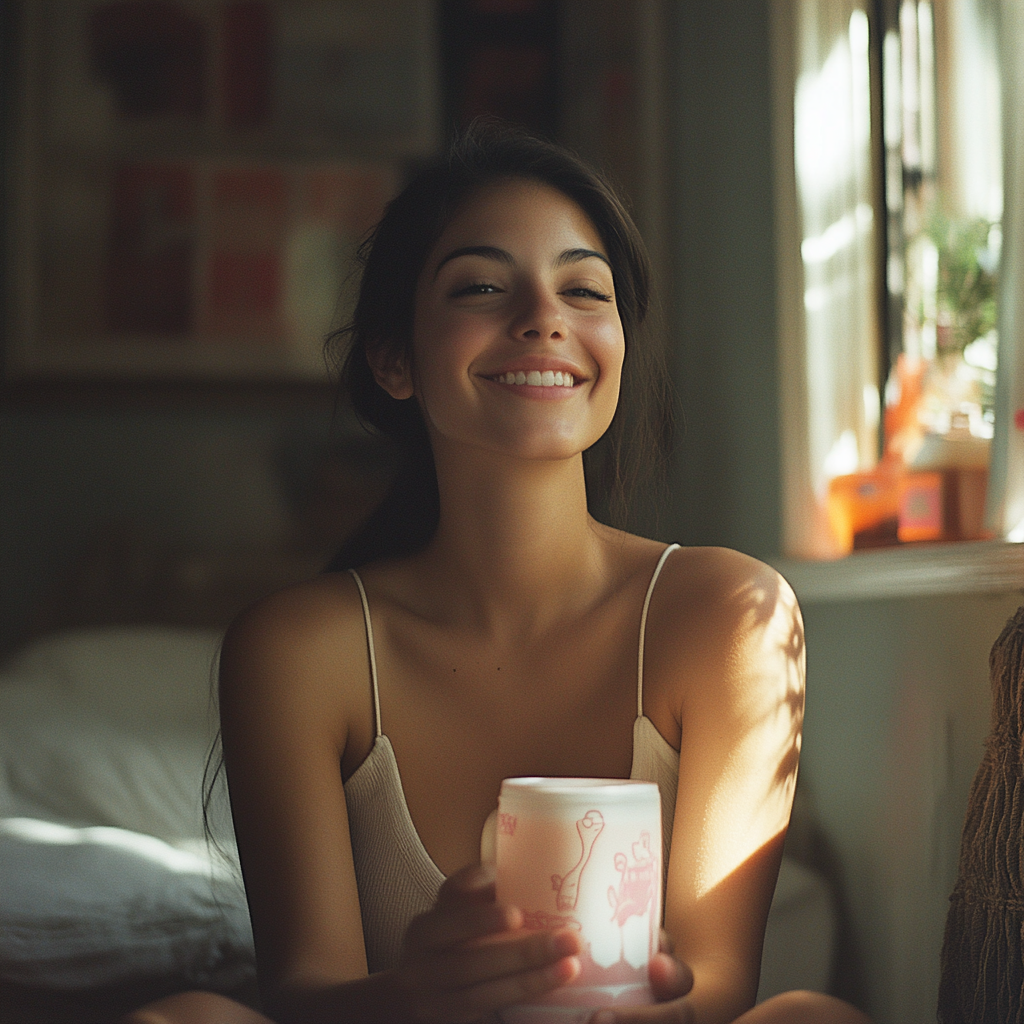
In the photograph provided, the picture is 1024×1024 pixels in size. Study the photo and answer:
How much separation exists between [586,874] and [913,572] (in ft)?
2.70

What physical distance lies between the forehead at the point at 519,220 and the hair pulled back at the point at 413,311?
0.05 ft

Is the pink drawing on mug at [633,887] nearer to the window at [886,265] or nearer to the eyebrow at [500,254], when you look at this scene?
the eyebrow at [500,254]

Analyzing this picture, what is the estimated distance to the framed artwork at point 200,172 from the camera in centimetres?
334

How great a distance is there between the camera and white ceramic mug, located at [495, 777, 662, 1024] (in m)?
0.74

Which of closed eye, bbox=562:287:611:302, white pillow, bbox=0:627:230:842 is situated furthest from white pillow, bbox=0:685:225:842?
closed eye, bbox=562:287:611:302

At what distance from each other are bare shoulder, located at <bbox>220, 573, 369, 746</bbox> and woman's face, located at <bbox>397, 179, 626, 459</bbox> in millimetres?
227

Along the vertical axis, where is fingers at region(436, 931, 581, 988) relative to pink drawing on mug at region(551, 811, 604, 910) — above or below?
below

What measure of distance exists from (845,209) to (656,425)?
768 millimetres

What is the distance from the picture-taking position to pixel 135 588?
320cm

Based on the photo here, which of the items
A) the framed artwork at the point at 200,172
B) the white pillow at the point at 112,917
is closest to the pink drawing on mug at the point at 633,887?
the white pillow at the point at 112,917

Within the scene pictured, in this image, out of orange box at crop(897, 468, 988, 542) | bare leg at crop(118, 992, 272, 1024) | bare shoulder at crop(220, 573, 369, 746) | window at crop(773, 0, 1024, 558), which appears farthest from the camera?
window at crop(773, 0, 1024, 558)

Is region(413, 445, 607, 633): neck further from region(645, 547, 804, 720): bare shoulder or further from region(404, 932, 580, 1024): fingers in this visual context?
region(404, 932, 580, 1024): fingers

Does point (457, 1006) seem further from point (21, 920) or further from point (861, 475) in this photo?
point (861, 475)

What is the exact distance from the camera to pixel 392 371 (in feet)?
4.22
